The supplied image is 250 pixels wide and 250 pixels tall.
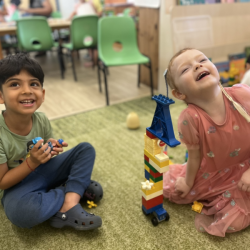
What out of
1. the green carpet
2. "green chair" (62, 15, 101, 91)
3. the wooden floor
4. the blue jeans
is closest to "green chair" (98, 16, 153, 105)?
the wooden floor

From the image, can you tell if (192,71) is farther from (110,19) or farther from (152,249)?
(110,19)

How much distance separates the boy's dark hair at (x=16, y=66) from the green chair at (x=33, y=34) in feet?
6.55

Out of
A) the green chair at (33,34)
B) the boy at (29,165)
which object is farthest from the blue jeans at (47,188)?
the green chair at (33,34)

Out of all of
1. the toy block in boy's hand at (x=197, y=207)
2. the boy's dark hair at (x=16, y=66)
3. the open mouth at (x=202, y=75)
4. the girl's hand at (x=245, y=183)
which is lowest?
the toy block in boy's hand at (x=197, y=207)

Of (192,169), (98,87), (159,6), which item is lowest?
(98,87)

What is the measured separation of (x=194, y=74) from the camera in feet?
2.68

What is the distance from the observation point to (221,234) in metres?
0.89

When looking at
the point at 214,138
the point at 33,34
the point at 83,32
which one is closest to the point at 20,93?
the point at 214,138

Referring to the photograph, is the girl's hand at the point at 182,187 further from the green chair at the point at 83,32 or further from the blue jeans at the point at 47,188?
the green chair at the point at 83,32

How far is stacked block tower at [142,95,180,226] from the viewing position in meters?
0.78

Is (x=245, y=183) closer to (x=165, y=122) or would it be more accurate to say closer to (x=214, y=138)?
(x=214, y=138)

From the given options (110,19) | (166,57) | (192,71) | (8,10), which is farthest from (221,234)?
(8,10)

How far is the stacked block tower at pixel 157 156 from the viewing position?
0.78m

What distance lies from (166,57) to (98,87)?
0.80 metres
